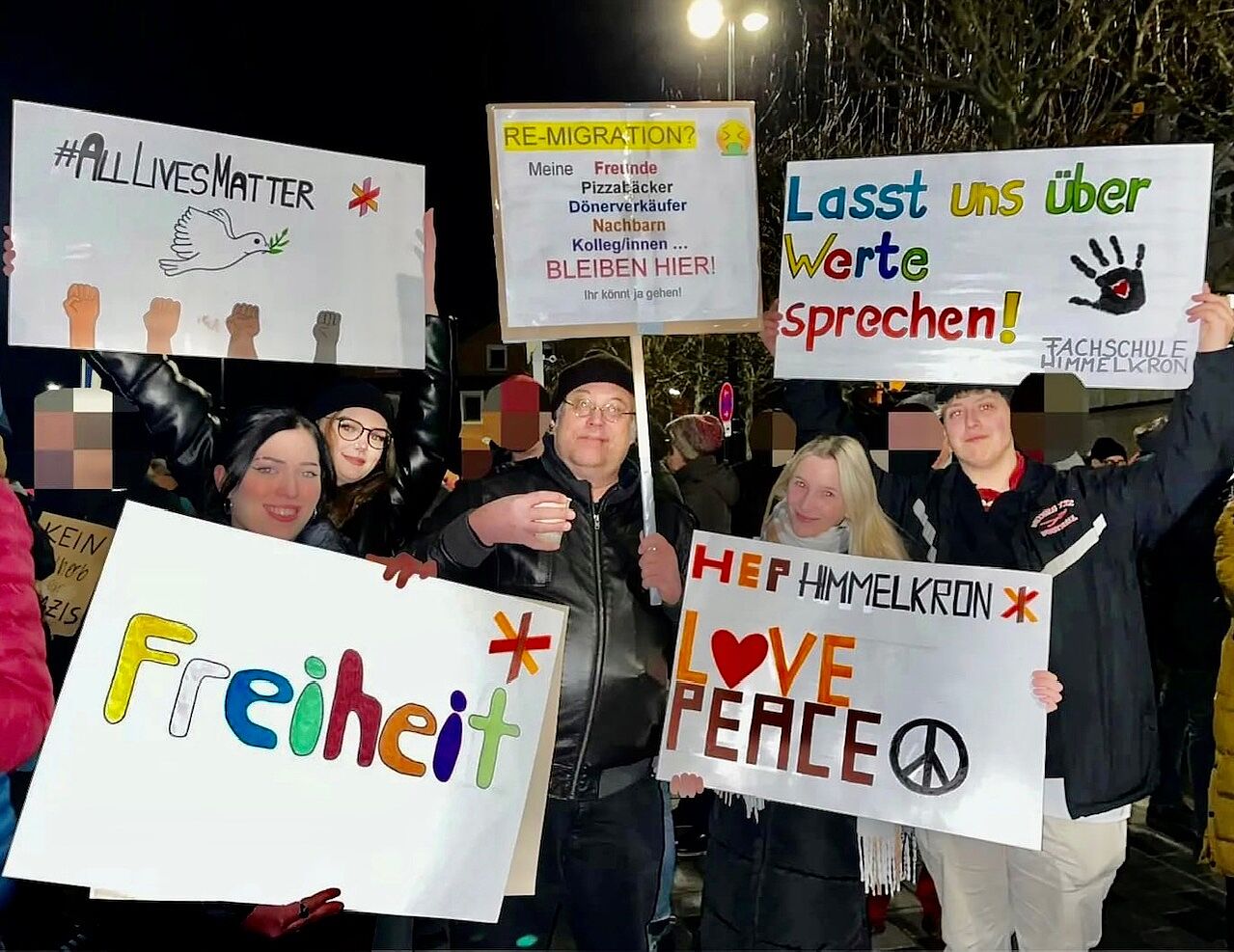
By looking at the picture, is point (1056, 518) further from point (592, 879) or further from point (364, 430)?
point (364, 430)

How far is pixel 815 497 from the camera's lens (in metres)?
3.04

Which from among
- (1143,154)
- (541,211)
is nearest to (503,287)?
(541,211)

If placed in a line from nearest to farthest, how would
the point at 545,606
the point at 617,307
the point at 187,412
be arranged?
the point at 545,606
the point at 187,412
the point at 617,307

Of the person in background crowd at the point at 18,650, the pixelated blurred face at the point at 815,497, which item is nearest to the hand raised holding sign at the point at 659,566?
the pixelated blurred face at the point at 815,497

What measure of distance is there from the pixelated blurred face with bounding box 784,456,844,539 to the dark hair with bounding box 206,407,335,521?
4.62ft

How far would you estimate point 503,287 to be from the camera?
10.1 feet

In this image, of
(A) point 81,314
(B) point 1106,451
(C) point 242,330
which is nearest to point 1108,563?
(C) point 242,330

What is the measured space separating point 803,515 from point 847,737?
0.68 metres

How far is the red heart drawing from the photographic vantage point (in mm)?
3006

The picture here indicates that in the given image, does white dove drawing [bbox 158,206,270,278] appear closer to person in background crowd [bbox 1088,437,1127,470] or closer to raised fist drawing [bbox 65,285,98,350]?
raised fist drawing [bbox 65,285,98,350]

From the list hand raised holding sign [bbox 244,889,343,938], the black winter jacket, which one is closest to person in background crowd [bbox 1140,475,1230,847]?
the black winter jacket

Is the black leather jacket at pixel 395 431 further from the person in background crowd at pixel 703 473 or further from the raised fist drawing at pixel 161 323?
the person in background crowd at pixel 703 473

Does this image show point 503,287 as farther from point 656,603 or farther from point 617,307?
point 656,603

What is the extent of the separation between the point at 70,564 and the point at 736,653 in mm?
2269
